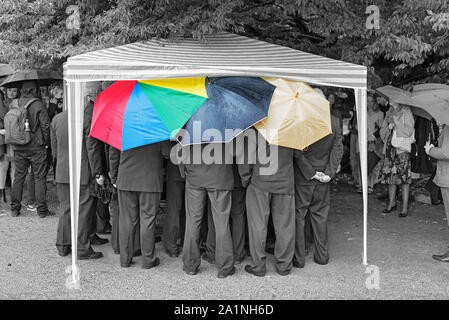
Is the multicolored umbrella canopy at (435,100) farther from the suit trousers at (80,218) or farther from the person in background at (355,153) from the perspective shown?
the suit trousers at (80,218)

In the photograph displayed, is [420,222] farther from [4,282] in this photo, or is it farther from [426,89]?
[4,282]

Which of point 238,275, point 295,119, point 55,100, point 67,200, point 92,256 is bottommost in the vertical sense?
point 238,275

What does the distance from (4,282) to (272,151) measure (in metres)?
3.06

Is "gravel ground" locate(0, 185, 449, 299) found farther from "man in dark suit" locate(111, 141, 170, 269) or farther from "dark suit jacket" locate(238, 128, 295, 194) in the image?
"dark suit jacket" locate(238, 128, 295, 194)

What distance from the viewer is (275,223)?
583cm

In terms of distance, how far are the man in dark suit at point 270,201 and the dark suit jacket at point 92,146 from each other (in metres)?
1.61

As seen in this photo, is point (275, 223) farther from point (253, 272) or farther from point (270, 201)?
point (253, 272)

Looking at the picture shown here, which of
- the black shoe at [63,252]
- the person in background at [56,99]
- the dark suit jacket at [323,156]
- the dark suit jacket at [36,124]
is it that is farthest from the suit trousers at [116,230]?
the person in background at [56,99]

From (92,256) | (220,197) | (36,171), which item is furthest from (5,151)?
(220,197)

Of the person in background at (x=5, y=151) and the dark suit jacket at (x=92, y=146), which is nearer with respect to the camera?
the dark suit jacket at (x=92, y=146)

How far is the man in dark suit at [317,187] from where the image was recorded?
597 centimetres

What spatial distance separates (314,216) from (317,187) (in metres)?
0.36

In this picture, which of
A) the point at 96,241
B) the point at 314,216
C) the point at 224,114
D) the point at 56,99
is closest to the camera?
the point at 224,114

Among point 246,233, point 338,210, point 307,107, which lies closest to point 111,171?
point 246,233
